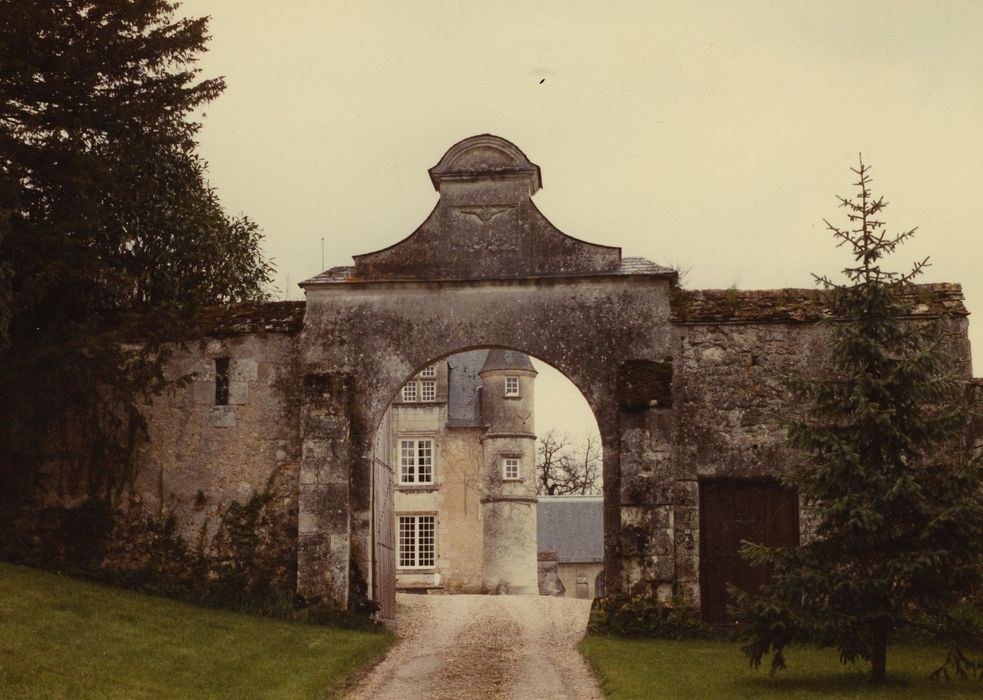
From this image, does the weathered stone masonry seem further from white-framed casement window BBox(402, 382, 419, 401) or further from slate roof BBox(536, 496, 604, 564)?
slate roof BBox(536, 496, 604, 564)

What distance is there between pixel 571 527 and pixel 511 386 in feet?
34.2

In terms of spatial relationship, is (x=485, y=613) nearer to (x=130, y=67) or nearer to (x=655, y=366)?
(x=655, y=366)

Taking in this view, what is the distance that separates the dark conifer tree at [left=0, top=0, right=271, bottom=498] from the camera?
16031 millimetres

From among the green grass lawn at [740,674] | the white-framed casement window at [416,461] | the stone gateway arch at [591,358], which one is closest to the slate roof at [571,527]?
the white-framed casement window at [416,461]

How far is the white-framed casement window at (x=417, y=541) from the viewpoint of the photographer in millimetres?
38688

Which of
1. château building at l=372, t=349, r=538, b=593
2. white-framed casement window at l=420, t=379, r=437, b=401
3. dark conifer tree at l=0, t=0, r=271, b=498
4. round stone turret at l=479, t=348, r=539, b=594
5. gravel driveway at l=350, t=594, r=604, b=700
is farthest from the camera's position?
white-framed casement window at l=420, t=379, r=437, b=401

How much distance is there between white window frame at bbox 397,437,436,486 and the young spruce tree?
27.7 meters

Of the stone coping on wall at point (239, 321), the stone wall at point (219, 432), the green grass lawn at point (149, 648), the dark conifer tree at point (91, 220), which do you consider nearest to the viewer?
the green grass lawn at point (149, 648)

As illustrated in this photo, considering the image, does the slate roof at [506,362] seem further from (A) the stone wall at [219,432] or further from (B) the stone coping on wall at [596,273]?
(A) the stone wall at [219,432]

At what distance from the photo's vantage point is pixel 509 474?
39.6 meters

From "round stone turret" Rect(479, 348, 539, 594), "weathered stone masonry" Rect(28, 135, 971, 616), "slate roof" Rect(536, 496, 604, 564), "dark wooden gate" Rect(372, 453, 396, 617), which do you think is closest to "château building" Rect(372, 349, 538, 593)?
"round stone turret" Rect(479, 348, 539, 594)

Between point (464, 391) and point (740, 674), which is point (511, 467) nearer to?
point (464, 391)

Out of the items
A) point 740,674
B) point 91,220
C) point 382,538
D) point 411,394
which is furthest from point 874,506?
point 411,394

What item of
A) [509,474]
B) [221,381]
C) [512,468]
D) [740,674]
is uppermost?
[221,381]
